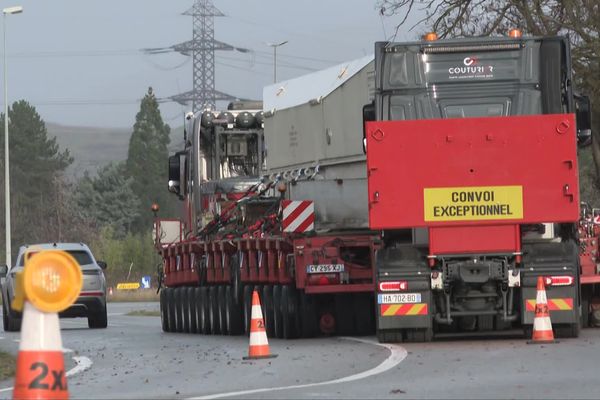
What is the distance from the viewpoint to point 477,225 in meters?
19.4

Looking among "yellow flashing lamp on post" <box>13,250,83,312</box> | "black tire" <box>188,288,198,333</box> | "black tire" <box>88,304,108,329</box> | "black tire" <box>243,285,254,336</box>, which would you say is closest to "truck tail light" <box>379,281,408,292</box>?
"black tire" <box>243,285,254,336</box>

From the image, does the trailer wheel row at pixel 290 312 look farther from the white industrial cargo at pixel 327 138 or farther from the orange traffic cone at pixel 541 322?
the orange traffic cone at pixel 541 322

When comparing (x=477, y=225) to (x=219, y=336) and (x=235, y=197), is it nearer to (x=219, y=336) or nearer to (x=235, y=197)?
(x=219, y=336)

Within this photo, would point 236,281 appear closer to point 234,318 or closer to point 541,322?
point 234,318

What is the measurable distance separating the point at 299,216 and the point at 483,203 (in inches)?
169

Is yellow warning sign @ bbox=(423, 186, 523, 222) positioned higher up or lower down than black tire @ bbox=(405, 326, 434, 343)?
higher up

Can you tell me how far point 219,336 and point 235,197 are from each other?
3.19 metres

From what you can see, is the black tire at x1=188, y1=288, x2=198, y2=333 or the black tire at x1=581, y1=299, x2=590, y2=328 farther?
the black tire at x1=188, y1=288, x2=198, y2=333

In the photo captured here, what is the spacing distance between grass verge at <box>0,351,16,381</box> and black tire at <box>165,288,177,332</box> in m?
9.93

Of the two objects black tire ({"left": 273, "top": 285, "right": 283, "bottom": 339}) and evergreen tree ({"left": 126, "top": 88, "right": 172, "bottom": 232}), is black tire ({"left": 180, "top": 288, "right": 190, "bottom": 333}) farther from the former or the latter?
evergreen tree ({"left": 126, "top": 88, "right": 172, "bottom": 232})

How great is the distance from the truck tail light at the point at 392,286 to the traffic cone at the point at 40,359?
11.3 meters

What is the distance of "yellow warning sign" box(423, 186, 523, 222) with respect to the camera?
19391 mm

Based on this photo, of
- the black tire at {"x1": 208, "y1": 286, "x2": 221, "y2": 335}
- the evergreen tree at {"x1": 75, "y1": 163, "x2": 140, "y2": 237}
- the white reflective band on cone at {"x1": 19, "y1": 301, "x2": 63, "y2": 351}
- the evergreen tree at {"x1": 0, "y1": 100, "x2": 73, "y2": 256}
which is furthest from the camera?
the evergreen tree at {"x1": 75, "y1": 163, "x2": 140, "y2": 237}

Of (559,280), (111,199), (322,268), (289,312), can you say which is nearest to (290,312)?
(289,312)
